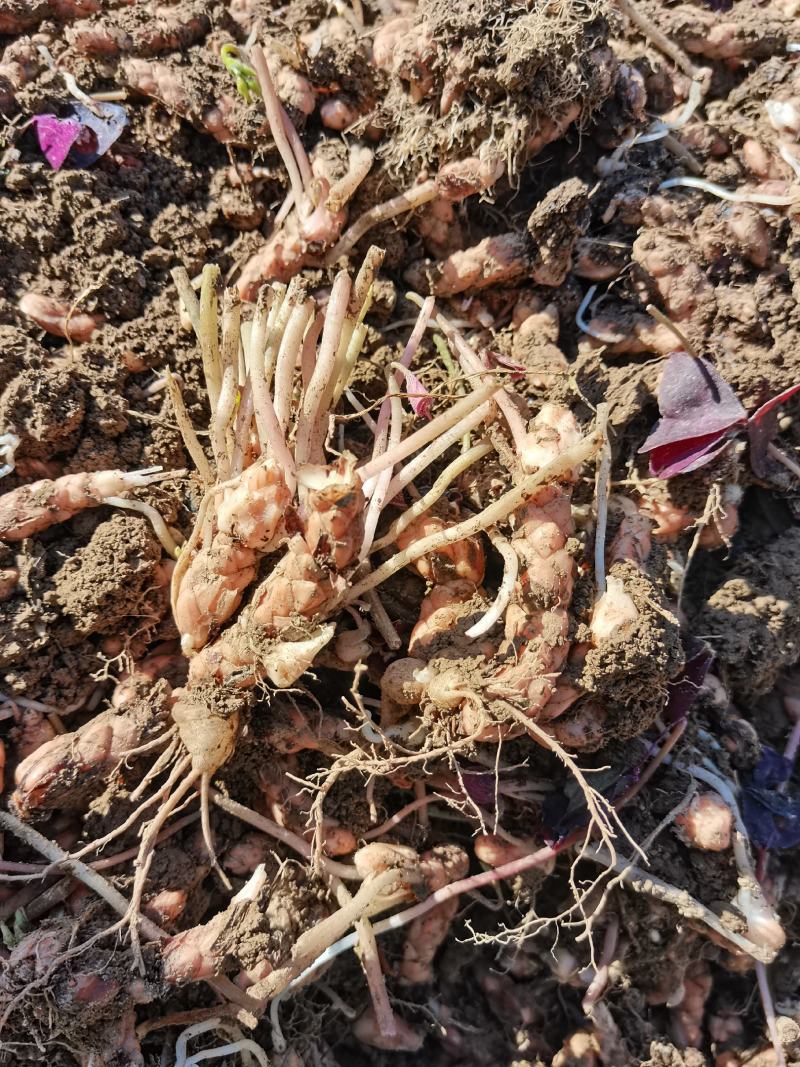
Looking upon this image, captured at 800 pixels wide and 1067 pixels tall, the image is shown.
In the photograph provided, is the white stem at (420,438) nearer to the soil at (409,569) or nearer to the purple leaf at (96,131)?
the soil at (409,569)

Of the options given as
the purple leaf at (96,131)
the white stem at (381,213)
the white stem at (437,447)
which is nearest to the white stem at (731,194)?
the white stem at (381,213)

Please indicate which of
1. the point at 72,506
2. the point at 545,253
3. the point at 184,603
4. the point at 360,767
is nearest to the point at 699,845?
the point at 360,767

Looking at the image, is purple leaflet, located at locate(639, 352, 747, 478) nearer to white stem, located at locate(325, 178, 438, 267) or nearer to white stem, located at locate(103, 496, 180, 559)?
white stem, located at locate(325, 178, 438, 267)

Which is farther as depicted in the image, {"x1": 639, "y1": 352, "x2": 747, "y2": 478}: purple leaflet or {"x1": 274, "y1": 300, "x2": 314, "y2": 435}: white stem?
{"x1": 639, "y1": 352, "x2": 747, "y2": 478}: purple leaflet

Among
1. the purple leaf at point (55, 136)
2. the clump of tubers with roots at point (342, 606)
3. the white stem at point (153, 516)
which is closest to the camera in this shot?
the clump of tubers with roots at point (342, 606)

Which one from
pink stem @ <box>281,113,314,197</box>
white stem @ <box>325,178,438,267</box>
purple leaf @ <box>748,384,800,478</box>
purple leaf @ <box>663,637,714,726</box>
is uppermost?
pink stem @ <box>281,113,314,197</box>

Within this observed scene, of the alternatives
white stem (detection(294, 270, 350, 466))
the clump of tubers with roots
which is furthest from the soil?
white stem (detection(294, 270, 350, 466))

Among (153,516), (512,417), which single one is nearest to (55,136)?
(153,516)
